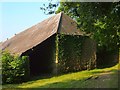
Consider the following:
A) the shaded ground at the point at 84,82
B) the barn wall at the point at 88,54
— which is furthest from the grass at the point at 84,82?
the barn wall at the point at 88,54

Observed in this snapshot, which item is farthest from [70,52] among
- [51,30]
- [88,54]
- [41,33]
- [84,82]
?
[84,82]

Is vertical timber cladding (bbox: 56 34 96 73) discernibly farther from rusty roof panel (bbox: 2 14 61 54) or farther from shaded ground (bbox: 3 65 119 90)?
shaded ground (bbox: 3 65 119 90)

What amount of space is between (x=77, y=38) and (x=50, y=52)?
3.51m

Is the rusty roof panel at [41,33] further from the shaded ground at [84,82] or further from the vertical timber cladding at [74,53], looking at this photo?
the shaded ground at [84,82]

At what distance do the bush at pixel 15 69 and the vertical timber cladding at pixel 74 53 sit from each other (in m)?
3.97

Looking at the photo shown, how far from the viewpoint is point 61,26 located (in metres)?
30.1

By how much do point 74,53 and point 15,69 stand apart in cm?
663

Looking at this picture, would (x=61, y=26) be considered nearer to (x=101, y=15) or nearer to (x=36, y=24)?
(x=36, y=24)

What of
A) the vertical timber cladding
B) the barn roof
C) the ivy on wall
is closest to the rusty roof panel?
the barn roof

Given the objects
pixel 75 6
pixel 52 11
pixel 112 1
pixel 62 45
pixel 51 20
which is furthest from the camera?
pixel 51 20

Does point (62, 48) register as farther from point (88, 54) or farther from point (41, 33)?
point (41, 33)

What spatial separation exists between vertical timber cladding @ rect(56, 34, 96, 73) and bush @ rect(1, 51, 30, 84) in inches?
156

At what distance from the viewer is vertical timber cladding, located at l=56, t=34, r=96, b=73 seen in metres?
29.0

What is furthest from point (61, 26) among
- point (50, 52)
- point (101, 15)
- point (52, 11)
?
point (101, 15)
